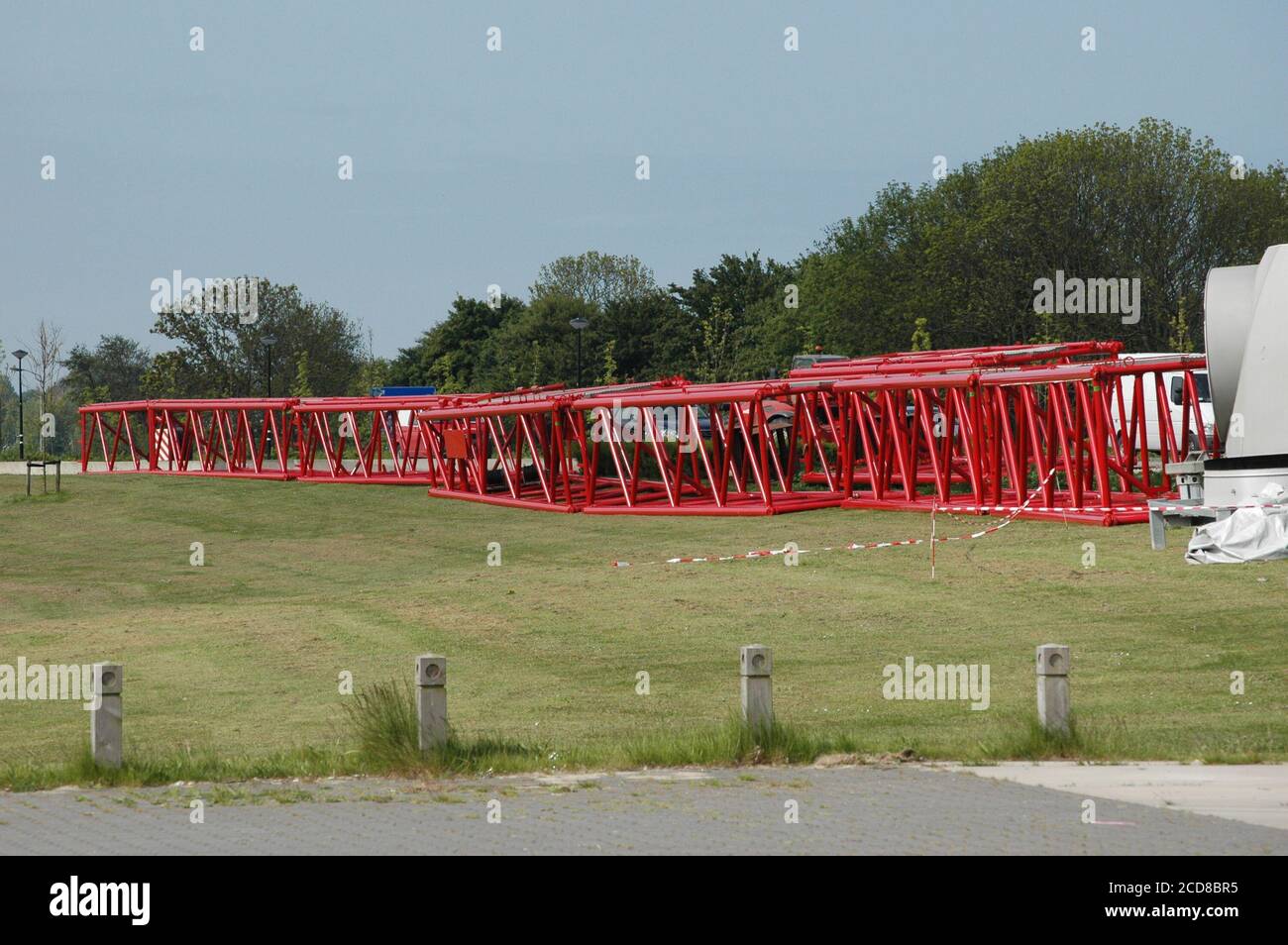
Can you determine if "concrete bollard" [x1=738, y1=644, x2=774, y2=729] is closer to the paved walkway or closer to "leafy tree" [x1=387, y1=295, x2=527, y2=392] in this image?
the paved walkway

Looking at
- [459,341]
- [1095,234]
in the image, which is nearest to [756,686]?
[1095,234]

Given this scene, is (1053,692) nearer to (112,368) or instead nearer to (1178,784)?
(1178,784)

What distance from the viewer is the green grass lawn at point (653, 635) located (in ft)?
42.6

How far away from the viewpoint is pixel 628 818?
8867mm

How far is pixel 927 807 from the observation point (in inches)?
355

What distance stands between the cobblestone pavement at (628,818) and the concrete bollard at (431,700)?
0.41m

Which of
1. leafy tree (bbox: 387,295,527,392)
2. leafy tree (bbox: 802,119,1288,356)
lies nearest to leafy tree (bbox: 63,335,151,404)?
→ leafy tree (bbox: 387,295,527,392)

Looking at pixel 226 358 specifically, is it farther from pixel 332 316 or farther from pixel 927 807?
pixel 927 807

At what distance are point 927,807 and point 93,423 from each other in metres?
55.2

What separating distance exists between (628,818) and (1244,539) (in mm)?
13897

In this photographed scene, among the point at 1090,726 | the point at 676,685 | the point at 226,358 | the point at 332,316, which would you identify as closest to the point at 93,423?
the point at 226,358

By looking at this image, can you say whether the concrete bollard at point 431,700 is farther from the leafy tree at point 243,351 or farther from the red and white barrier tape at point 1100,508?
the leafy tree at point 243,351

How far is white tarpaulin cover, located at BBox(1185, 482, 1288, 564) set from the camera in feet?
66.7

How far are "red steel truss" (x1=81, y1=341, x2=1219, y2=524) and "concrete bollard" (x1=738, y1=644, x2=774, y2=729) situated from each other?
16980 mm
